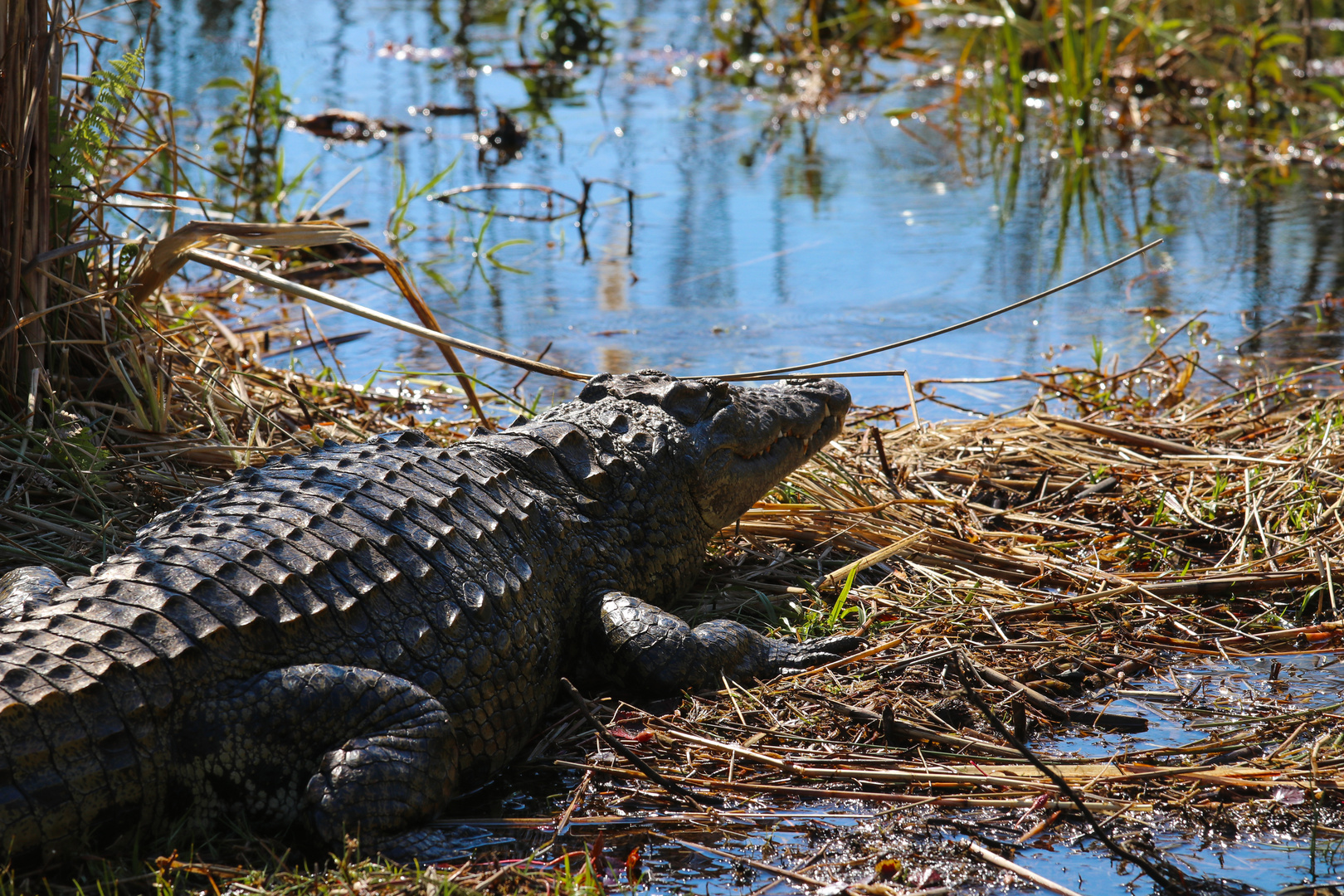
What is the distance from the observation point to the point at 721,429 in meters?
3.63

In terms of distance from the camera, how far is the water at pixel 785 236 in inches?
219

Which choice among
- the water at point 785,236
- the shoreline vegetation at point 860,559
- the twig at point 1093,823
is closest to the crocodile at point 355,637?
the shoreline vegetation at point 860,559

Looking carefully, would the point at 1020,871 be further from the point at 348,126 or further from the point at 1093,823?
the point at 348,126

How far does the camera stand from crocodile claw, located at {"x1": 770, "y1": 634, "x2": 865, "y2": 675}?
3045 millimetres

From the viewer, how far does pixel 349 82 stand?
10.4 meters

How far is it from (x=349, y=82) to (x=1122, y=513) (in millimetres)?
8568

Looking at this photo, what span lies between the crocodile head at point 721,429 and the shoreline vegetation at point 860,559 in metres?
0.21

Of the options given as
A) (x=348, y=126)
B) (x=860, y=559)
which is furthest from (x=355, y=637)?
(x=348, y=126)

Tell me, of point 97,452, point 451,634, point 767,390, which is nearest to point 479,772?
point 451,634

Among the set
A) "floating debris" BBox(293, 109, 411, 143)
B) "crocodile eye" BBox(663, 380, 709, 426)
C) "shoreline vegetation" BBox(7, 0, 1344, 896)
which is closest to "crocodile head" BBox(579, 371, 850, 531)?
"crocodile eye" BBox(663, 380, 709, 426)

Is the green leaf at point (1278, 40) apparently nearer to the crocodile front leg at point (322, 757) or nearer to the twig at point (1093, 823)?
the twig at point (1093, 823)

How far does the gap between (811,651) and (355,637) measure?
119cm

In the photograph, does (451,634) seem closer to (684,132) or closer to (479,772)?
(479,772)

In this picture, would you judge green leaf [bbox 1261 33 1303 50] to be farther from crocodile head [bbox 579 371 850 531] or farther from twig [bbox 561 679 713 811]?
twig [bbox 561 679 713 811]
